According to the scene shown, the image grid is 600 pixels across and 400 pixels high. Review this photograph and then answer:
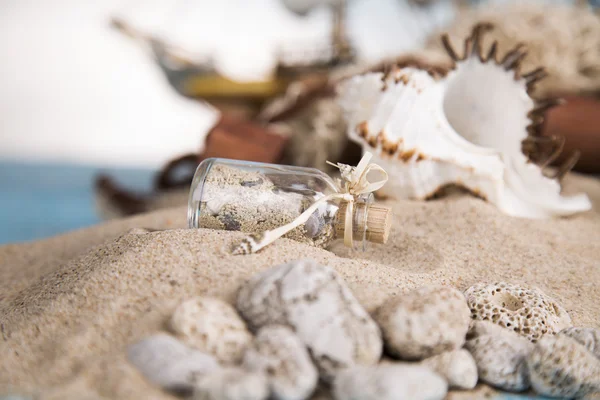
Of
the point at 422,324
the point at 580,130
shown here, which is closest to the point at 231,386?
the point at 422,324

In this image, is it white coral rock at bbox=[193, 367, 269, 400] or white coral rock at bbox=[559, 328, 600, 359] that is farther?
white coral rock at bbox=[559, 328, 600, 359]

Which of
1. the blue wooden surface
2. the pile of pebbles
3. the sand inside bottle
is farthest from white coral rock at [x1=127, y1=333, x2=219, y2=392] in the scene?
the blue wooden surface

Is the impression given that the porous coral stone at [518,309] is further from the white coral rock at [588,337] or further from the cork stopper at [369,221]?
the cork stopper at [369,221]

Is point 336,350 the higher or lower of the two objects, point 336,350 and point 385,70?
the lower

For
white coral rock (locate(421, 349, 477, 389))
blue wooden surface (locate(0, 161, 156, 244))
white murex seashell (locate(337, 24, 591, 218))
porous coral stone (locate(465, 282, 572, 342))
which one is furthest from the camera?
blue wooden surface (locate(0, 161, 156, 244))

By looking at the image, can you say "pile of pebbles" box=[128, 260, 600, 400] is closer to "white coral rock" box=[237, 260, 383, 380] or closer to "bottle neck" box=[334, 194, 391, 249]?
"white coral rock" box=[237, 260, 383, 380]

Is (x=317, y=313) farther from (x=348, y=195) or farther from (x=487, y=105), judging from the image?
(x=487, y=105)
